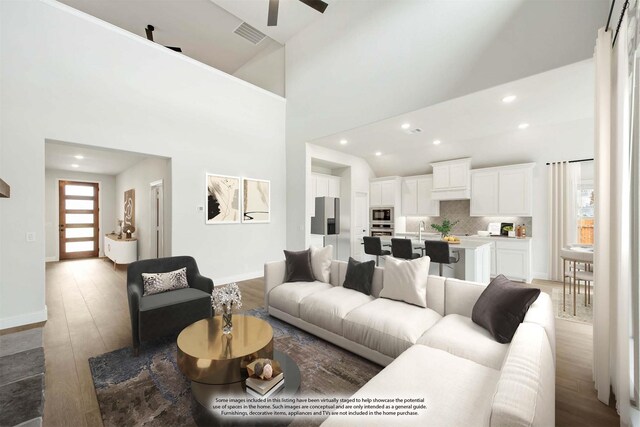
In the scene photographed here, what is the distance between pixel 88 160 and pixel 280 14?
581cm

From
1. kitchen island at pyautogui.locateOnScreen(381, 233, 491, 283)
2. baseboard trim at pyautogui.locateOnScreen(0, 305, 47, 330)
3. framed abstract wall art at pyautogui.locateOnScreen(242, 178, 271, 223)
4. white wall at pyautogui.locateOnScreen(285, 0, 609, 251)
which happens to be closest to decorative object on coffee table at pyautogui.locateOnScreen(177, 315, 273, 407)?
baseboard trim at pyautogui.locateOnScreen(0, 305, 47, 330)

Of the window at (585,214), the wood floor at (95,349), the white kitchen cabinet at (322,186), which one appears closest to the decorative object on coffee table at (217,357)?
the wood floor at (95,349)

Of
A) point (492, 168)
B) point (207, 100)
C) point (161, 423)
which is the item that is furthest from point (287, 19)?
point (161, 423)

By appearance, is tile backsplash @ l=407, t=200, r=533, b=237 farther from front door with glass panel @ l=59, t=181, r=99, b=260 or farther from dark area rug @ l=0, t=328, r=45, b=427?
front door with glass panel @ l=59, t=181, r=99, b=260

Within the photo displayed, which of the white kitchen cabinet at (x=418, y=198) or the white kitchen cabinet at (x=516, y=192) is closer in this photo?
the white kitchen cabinet at (x=516, y=192)

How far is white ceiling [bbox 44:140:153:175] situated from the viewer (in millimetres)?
5574

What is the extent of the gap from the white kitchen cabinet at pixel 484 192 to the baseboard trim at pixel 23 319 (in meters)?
→ 7.72

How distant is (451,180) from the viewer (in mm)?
6438

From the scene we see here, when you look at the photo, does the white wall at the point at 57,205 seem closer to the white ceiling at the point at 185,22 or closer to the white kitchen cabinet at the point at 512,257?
the white ceiling at the point at 185,22

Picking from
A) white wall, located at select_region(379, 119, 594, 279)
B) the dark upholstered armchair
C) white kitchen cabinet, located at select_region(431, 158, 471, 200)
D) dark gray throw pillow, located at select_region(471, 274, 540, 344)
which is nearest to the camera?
dark gray throw pillow, located at select_region(471, 274, 540, 344)

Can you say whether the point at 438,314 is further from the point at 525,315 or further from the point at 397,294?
the point at 525,315

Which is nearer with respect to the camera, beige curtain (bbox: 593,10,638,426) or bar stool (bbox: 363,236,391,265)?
beige curtain (bbox: 593,10,638,426)

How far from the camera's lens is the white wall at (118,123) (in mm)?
3309

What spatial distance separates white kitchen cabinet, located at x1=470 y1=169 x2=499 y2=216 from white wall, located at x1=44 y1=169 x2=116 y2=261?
35.1 ft
